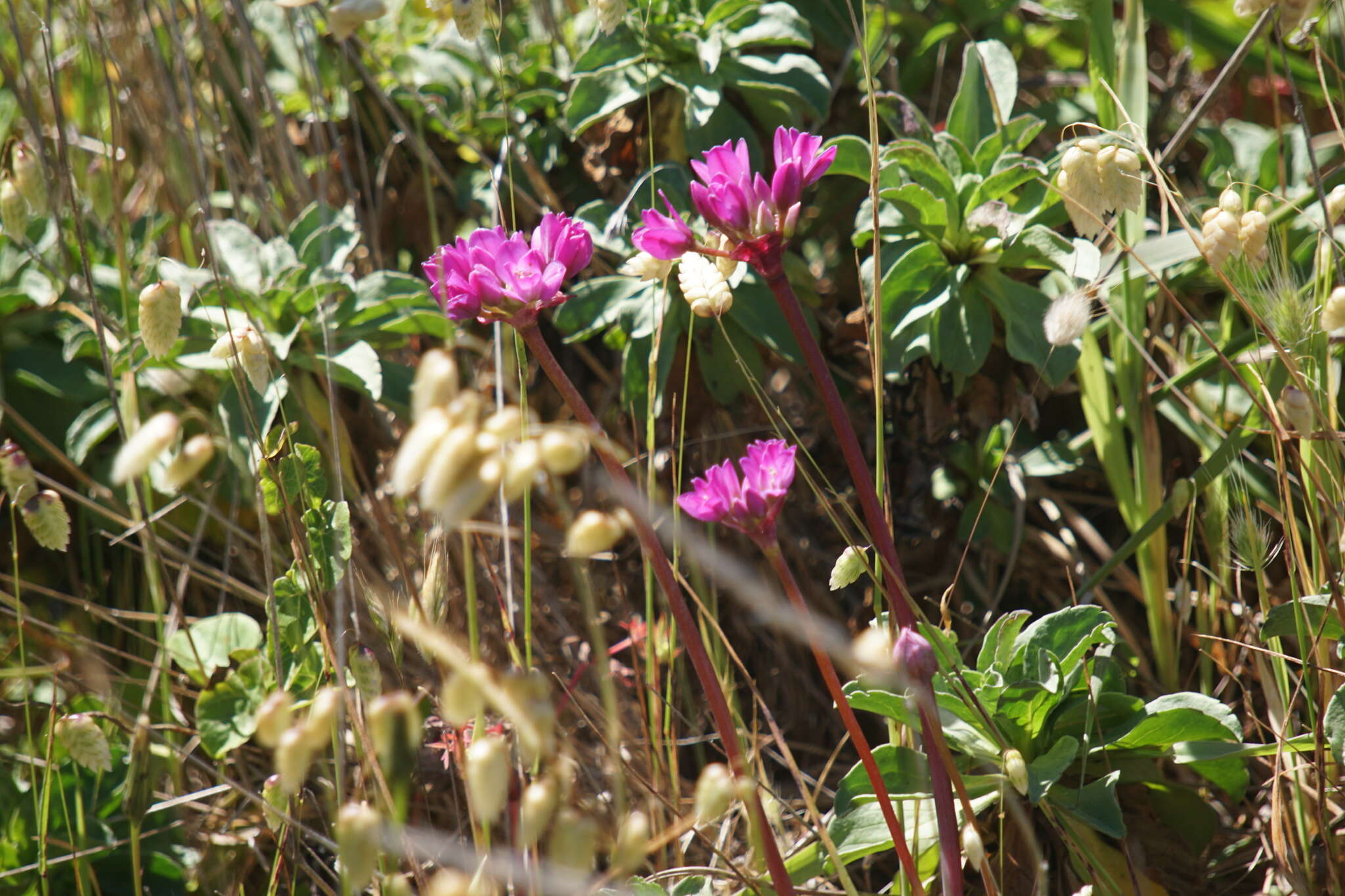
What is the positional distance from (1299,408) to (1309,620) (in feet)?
1.20

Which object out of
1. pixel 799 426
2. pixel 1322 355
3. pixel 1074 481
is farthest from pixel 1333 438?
pixel 799 426

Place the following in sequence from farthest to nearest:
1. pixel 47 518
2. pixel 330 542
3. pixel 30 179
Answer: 1. pixel 30 179
2. pixel 330 542
3. pixel 47 518

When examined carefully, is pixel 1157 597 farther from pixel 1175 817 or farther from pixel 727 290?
pixel 727 290

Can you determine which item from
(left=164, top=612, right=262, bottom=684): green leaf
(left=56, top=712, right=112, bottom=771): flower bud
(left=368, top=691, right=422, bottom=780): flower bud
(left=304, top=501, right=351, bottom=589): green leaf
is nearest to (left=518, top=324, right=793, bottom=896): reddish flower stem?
(left=368, top=691, right=422, bottom=780): flower bud

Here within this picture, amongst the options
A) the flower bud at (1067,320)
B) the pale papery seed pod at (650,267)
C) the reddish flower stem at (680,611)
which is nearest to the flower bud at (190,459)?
the reddish flower stem at (680,611)

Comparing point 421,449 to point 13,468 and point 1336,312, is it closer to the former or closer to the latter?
point 13,468

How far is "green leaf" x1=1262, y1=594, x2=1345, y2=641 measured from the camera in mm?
1036

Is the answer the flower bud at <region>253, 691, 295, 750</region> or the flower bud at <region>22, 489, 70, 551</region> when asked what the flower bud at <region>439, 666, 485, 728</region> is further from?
the flower bud at <region>22, 489, 70, 551</region>

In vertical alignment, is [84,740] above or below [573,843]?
below

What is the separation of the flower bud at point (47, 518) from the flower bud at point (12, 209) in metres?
0.43

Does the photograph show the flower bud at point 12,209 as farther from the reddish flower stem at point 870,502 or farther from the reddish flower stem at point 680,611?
the reddish flower stem at point 870,502

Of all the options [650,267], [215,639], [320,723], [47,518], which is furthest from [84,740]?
[650,267]

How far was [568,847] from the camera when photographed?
1.74 feet

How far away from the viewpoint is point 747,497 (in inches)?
31.5
